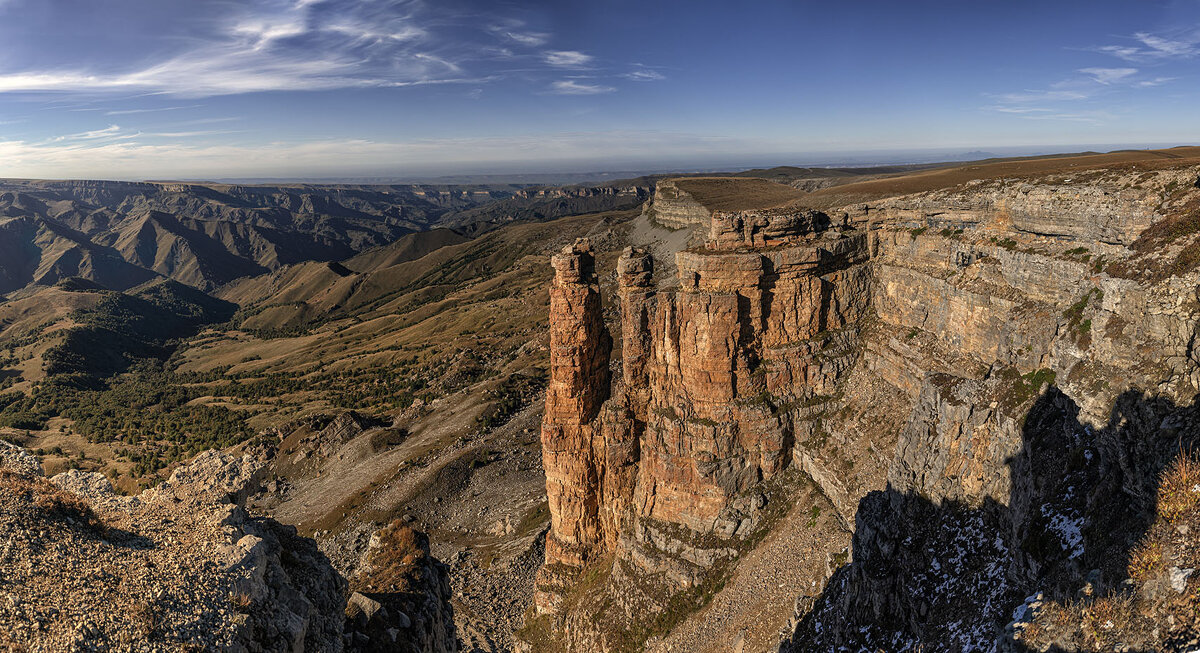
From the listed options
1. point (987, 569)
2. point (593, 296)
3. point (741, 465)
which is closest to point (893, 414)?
point (741, 465)

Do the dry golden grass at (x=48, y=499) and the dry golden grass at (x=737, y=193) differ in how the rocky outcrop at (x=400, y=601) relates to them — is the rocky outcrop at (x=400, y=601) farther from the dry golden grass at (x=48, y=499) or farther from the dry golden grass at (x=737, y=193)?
the dry golden grass at (x=737, y=193)

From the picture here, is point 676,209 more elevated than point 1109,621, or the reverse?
point 676,209

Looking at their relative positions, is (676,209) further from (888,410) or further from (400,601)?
(400,601)

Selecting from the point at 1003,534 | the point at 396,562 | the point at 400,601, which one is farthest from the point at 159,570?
the point at 1003,534

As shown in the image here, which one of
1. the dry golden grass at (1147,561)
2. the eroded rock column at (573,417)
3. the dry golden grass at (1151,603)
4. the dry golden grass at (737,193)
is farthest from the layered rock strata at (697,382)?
the dry golden grass at (737,193)

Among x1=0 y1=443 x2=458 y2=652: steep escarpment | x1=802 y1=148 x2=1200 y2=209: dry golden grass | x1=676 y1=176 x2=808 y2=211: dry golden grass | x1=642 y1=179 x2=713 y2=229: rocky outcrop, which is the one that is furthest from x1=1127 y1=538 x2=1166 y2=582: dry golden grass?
x1=642 y1=179 x2=713 y2=229: rocky outcrop

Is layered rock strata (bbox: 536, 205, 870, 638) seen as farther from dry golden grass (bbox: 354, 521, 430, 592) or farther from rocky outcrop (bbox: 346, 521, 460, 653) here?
rocky outcrop (bbox: 346, 521, 460, 653)
